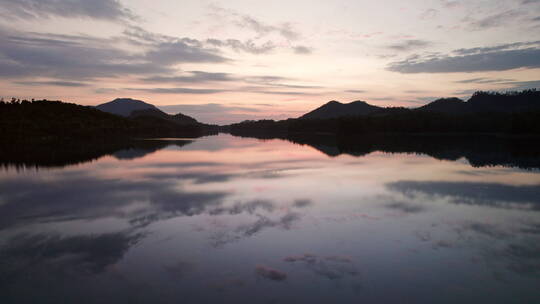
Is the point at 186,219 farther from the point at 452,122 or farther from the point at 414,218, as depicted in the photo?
the point at 452,122

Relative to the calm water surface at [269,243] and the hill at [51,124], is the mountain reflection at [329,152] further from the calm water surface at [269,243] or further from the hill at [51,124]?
the hill at [51,124]

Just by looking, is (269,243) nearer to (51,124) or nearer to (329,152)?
(329,152)

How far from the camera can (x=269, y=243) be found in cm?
1015

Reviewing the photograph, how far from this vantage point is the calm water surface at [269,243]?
291 inches

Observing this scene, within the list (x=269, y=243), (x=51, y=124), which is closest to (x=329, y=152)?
(x=269, y=243)

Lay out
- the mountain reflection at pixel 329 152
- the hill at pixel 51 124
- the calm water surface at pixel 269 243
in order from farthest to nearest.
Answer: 1. the hill at pixel 51 124
2. the mountain reflection at pixel 329 152
3. the calm water surface at pixel 269 243

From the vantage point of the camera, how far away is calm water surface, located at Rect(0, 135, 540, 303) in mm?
7391

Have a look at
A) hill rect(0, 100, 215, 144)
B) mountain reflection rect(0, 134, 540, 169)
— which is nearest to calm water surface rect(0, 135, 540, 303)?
mountain reflection rect(0, 134, 540, 169)

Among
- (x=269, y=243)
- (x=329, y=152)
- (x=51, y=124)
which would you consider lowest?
(x=329, y=152)

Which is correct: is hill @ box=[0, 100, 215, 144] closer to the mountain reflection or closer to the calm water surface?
the mountain reflection

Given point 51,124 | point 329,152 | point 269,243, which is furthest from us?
point 51,124

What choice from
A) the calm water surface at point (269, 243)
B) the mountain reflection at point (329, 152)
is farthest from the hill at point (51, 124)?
the calm water surface at point (269, 243)

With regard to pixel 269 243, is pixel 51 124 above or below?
above

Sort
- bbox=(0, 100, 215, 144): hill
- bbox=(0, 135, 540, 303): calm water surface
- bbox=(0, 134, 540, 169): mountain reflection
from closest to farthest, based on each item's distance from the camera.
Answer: bbox=(0, 135, 540, 303): calm water surface → bbox=(0, 134, 540, 169): mountain reflection → bbox=(0, 100, 215, 144): hill
